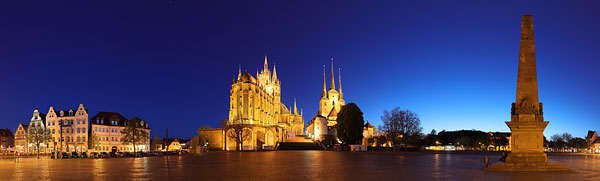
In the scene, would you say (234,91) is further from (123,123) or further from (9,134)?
(9,134)

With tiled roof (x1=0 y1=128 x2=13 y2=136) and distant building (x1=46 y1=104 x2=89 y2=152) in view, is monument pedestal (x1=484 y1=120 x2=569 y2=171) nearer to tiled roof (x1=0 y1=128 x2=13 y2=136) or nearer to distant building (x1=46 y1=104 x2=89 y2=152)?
distant building (x1=46 y1=104 x2=89 y2=152)

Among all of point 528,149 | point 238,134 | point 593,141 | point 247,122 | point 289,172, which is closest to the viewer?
point 528,149

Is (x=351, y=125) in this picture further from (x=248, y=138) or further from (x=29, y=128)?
(x=29, y=128)

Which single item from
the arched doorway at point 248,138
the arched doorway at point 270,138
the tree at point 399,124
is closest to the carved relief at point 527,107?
the tree at point 399,124

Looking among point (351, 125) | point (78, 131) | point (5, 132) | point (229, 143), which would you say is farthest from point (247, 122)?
point (5, 132)

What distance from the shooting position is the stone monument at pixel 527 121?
2088 cm

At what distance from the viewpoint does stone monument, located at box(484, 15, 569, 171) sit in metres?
20.9

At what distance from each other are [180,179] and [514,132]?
633 inches

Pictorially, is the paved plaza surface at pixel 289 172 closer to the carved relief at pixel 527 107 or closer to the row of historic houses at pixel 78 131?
the carved relief at pixel 527 107

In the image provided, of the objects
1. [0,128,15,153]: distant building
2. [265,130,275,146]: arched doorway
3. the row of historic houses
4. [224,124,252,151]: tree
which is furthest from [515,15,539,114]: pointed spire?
[0,128,15,153]: distant building

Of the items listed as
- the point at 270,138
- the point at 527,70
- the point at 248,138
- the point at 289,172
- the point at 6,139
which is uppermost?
the point at 527,70

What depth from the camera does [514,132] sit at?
21.4 meters

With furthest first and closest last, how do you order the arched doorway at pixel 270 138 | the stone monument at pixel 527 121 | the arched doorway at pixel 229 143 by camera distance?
the arched doorway at pixel 270 138 → the arched doorway at pixel 229 143 → the stone monument at pixel 527 121

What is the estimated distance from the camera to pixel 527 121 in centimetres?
2100
